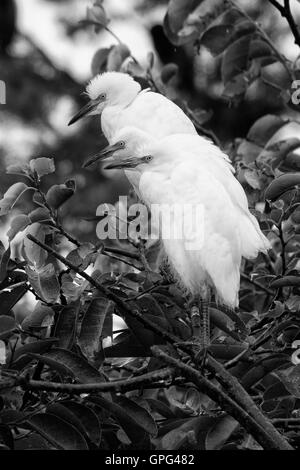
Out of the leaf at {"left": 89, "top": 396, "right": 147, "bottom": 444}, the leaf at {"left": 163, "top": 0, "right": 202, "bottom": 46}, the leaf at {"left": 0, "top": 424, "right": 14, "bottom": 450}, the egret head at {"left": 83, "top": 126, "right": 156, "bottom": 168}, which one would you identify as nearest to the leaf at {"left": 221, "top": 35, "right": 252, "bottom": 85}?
the leaf at {"left": 163, "top": 0, "right": 202, "bottom": 46}

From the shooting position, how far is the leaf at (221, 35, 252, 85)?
161 inches

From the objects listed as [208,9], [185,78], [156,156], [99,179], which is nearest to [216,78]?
[185,78]

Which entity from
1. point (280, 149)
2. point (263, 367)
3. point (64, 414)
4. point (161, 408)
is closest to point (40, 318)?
point (64, 414)

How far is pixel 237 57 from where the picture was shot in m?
4.15

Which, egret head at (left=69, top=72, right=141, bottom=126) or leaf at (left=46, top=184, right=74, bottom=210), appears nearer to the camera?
leaf at (left=46, top=184, right=74, bottom=210)

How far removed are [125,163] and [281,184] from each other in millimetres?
650

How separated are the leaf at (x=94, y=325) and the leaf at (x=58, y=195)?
0.31 metres

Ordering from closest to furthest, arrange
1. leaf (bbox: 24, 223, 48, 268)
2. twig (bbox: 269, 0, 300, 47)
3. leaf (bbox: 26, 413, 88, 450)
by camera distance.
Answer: leaf (bbox: 26, 413, 88, 450) < leaf (bbox: 24, 223, 48, 268) < twig (bbox: 269, 0, 300, 47)

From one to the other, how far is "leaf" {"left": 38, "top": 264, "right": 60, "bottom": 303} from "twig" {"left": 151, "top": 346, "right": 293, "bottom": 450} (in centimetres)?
40

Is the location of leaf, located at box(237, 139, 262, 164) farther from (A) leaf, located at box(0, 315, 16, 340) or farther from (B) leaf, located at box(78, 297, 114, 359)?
(A) leaf, located at box(0, 315, 16, 340)

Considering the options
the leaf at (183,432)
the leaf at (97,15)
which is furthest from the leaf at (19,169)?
the leaf at (97,15)

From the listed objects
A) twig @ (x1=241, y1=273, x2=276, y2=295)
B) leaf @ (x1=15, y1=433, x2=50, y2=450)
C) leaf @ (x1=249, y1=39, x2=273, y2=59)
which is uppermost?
leaf @ (x1=249, y1=39, x2=273, y2=59)

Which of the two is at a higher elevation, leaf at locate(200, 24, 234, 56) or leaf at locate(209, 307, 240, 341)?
leaf at locate(200, 24, 234, 56)

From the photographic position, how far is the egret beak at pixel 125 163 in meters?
3.43
